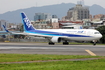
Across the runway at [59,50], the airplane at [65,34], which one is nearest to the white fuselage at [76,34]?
the airplane at [65,34]

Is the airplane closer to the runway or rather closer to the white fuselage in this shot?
the white fuselage

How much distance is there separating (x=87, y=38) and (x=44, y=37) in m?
10.5

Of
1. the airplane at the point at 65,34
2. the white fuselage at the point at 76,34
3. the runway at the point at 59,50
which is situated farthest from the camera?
the airplane at the point at 65,34

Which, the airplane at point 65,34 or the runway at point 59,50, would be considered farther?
the airplane at point 65,34

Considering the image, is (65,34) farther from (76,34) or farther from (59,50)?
(59,50)

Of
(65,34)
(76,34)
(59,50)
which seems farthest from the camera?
(65,34)

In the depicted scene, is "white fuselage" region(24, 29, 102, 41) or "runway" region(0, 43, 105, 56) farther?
"white fuselage" region(24, 29, 102, 41)

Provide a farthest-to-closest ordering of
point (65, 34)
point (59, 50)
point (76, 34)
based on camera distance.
Answer: point (65, 34)
point (76, 34)
point (59, 50)

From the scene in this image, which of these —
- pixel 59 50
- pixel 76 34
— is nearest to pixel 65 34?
pixel 76 34

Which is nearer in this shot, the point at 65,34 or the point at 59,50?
the point at 59,50

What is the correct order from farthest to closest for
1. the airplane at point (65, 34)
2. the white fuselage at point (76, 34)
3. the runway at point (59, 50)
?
the airplane at point (65, 34)
the white fuselage at point (76, 34)
the runway at point (59, 50)

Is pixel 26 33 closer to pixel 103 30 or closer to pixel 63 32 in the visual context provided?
pixel 63 32

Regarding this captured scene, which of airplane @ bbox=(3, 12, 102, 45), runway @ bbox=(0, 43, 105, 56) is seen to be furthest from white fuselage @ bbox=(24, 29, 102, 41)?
runway @ bbox=(0, 43, 105, 56)

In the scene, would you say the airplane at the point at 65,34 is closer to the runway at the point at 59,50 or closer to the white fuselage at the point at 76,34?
the white fuselage at the point at 76,34
